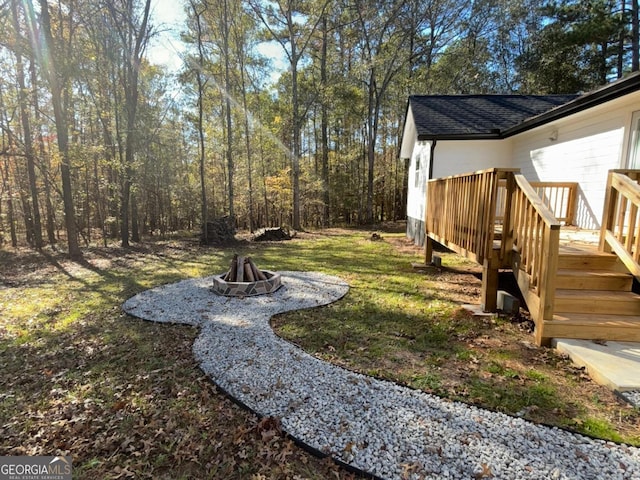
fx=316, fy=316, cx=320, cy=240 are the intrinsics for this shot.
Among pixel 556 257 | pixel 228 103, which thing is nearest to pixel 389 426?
pixel 556 257

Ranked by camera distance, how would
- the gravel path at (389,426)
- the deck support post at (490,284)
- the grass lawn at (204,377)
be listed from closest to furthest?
the gravel path at (389,426), the grass lawn at (204,377), the deck support post at (490,284)

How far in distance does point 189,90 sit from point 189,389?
13994mm

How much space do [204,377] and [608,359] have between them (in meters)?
3.82

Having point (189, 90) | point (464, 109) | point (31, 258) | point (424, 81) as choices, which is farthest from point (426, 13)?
point (31, 258)

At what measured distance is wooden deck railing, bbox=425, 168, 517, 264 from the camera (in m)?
A: 4.15

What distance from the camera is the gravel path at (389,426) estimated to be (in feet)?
6.23

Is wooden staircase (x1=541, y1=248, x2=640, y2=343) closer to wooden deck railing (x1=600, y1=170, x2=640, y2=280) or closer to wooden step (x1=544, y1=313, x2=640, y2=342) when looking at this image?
wooden step (x1=544, y1=313, x2=640, y2=342)

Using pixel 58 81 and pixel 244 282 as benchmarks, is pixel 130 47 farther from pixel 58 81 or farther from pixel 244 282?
pixel 244 282

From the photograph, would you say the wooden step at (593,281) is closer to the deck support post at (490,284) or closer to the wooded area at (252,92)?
the deck support post at (490,284)

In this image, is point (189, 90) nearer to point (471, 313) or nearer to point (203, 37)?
point (203, 37)

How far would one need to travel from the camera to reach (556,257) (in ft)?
10.6

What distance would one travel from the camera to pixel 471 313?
14.7 ft

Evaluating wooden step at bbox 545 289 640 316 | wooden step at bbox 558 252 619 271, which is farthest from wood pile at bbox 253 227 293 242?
wooden step at bbox 545 289 640 316

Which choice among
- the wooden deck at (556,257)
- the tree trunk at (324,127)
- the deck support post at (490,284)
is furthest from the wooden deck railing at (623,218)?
the tree trunk at (324,127)
